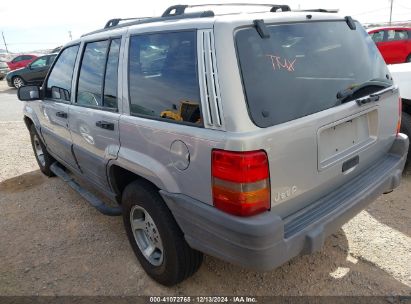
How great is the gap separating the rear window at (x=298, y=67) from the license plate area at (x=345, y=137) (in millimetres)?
166

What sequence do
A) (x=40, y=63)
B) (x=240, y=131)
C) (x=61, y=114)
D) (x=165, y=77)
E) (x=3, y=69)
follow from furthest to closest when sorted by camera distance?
(x=3, y=69), (x=40, y=63), (x=61, y=114), (x=165, y=77), (x=240, y=131)

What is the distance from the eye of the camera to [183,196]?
213 centimetres

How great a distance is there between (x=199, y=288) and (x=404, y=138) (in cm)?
208

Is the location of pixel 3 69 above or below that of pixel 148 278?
above

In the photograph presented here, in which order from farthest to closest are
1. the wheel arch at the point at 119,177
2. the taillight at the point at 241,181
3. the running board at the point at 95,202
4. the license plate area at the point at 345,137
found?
1. the running board at the point at 95,202
2. the wheel arch at the point at 119,177
3. the license plate area at the point at 345,137
4. the taillight at the point at 241,181

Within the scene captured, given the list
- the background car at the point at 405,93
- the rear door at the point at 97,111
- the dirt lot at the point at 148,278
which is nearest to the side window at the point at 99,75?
the rear door at the point at 97,111

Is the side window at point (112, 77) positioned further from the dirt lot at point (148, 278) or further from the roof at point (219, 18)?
the dirt lot at point (148, 278)

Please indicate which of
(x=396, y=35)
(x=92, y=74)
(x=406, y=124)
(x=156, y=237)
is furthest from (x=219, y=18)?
(x=396, y=35)

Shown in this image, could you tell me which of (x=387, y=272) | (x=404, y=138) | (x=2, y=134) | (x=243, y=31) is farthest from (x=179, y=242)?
(x=2, y=134)

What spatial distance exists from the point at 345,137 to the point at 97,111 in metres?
1.92

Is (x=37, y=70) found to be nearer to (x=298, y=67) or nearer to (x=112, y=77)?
(x=112, y=77)

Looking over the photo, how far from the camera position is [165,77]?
7.36ft

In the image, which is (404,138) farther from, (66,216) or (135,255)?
(66,216)

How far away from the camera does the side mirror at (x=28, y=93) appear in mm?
3911
